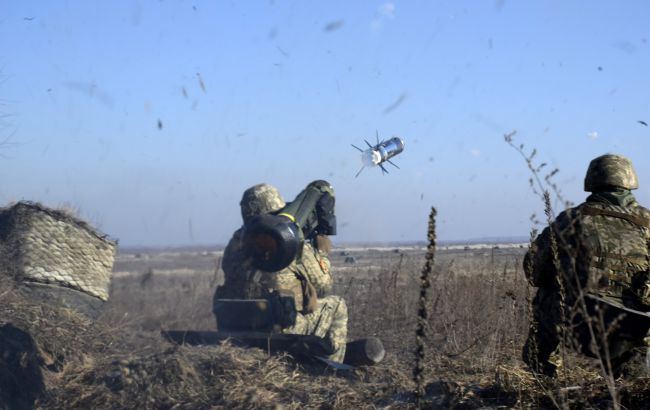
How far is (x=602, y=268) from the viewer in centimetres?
591

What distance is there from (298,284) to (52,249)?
9.38 feet

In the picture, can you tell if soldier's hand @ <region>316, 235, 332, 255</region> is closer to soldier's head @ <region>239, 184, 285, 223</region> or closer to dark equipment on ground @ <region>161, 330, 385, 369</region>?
soldier's head @ <region>239, 184, 285, 223</region>

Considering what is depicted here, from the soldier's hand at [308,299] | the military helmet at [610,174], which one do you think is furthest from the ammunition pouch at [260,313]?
the military helmet at [610,174]

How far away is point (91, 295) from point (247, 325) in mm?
2028

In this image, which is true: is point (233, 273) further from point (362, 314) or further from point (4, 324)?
point (362, 314)

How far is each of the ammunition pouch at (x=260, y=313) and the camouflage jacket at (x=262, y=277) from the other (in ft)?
0.80

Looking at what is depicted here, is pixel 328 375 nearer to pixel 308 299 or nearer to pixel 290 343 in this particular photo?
pixel 290 343

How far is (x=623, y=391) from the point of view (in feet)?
16.7

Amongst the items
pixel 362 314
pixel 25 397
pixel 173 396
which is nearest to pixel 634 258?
pixel 173 396

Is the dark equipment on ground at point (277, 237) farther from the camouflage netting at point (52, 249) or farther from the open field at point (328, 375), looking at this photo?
the camouflage netting at point (52, 249)

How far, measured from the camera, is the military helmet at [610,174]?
627 centimetres

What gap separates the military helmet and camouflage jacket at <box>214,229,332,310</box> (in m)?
3.99

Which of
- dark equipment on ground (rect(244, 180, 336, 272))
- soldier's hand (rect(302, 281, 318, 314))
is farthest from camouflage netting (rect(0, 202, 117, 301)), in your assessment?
soldier's hand (rect(302, 281, 318, 314))

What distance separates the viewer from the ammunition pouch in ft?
29.0
